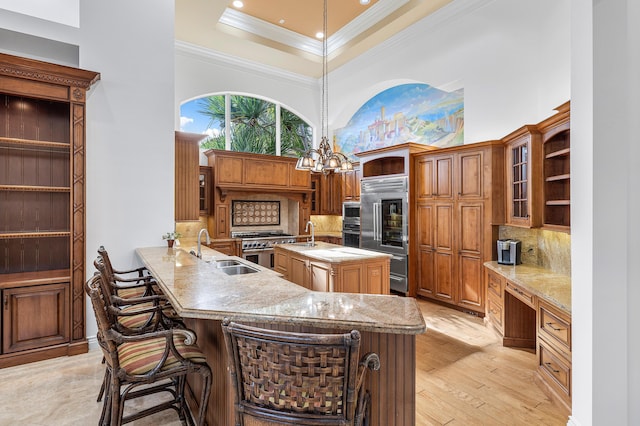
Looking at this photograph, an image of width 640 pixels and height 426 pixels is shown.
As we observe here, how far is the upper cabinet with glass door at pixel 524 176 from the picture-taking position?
11.5ft

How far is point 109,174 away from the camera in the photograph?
357cm

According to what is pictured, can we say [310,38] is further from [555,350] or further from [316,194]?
[555,350]

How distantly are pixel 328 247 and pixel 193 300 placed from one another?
343 cm

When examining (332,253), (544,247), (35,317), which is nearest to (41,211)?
(35,317)

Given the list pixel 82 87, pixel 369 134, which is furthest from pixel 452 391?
pixel 369 134

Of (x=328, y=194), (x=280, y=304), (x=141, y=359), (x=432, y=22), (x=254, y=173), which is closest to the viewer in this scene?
(x=280, y=304)

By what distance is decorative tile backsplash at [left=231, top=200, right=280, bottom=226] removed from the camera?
7027mm

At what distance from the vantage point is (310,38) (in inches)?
248

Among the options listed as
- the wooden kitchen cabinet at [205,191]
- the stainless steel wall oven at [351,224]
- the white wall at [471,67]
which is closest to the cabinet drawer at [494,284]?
the white wall at [471,67]

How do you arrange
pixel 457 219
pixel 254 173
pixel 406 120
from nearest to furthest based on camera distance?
pixel 457 219, pixel 406 120, pixel 254 173

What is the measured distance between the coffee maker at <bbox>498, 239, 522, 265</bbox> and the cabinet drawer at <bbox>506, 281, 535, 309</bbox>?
594 millimetres

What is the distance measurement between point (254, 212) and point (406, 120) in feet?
12.5

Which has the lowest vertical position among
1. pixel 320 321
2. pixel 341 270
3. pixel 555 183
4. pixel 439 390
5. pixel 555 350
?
pixel 439 390

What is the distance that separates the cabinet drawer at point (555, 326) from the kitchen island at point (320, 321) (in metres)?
1.53
